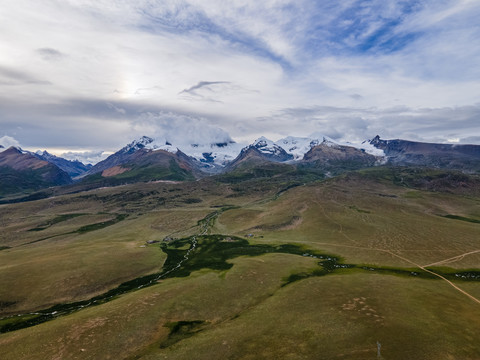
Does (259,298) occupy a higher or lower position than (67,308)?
higher

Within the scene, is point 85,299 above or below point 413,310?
below

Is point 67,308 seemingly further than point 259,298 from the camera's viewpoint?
Yes

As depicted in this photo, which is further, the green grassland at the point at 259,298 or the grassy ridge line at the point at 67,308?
the grassy ridge line at the point at 67,308

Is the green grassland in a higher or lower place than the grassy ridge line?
higher

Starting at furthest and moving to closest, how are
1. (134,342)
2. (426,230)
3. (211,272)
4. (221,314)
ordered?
(426,230), (211,272), (221,314), (134,342)

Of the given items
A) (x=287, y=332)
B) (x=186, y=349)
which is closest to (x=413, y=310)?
(x=287, y=332)

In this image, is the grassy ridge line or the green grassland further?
the grassy ridge line

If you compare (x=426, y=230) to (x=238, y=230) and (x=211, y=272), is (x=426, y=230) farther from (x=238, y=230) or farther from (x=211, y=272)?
(x=211, y=272)

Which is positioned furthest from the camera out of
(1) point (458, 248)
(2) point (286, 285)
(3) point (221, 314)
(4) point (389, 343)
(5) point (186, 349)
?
(1) point (458, 248)

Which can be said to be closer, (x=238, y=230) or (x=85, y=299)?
(x=85, y=299)

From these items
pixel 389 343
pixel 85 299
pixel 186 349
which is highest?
Result: pixel 389 343

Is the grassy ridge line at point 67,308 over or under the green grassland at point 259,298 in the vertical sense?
under
